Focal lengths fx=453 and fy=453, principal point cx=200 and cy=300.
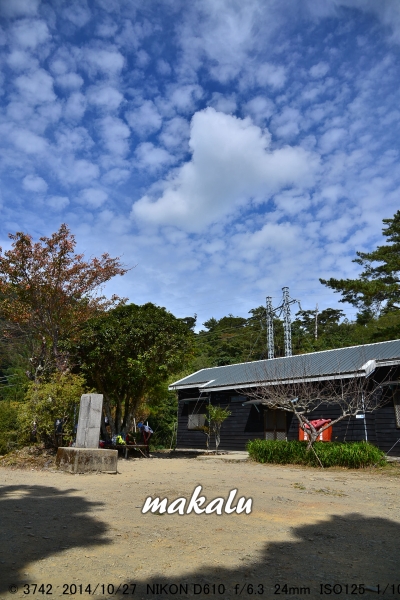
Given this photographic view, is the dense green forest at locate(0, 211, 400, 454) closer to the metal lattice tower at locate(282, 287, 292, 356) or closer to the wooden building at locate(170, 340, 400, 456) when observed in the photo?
the wooden building at locate(170, 340, 400, 456)

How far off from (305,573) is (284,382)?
13.2 m

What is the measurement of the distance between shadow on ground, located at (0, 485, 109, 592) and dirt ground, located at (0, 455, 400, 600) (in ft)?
0.04

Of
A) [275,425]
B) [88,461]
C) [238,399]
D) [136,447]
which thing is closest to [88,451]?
[88,461]

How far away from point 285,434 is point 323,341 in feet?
83.6

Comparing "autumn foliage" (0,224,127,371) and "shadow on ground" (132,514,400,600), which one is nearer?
"shadow on ground" (132,514,400,600)

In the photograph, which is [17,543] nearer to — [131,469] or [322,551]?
[322,551]

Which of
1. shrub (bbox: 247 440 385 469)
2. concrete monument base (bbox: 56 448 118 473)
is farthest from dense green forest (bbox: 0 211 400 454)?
shrub (bbox: 247 440 385 469)

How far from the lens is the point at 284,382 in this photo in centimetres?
1683

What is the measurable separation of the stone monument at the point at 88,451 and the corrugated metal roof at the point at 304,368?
6.61 meters

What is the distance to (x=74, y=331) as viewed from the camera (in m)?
16.6

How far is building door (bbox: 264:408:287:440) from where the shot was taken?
61.8ft

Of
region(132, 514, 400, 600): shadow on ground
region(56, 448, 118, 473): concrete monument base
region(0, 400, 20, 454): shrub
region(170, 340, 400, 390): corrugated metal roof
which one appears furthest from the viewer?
region(170, 340, 400, 390): corrugated metal roof

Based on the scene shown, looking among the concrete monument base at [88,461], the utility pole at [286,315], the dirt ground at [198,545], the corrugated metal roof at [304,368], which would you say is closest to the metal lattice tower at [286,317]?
the utility pole at [286,315]

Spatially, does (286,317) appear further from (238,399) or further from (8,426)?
(8,426)
